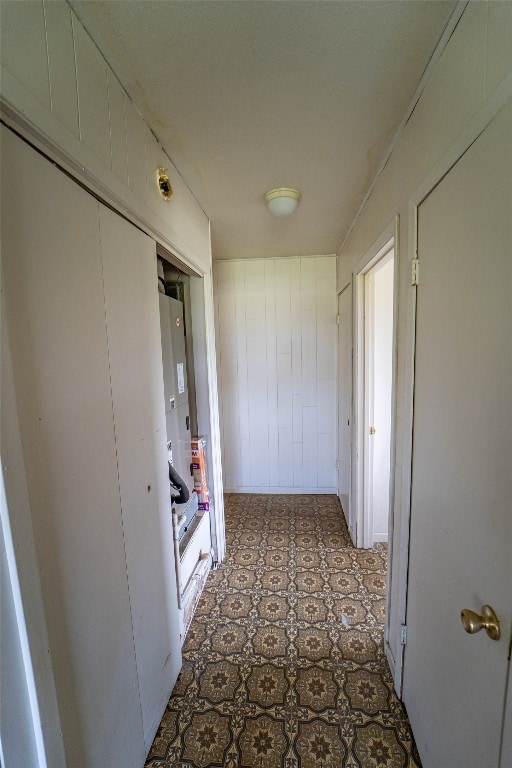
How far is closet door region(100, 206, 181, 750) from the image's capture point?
1019 mm

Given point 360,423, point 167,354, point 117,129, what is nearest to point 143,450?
point 167,354

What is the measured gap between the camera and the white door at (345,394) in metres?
2.45

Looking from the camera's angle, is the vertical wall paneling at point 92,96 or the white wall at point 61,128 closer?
the white wall at point 61,128

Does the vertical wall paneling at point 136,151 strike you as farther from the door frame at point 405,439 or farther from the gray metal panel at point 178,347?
the door frame at point 405,439

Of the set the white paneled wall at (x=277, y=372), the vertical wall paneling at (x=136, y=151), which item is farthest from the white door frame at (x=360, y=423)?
the vertical wall paneling at (x=136, y=151)

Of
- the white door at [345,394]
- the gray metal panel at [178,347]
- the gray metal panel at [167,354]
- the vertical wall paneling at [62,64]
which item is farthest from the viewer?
the white door at [345,394]

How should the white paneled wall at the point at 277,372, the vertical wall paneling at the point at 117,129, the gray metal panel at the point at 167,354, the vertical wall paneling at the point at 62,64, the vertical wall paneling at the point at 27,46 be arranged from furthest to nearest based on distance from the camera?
the white paneled wall at the point at 277,372 < the gray metal panel at the point at 167,354 < the vertical wall paneling at the point at 117,129 < the vertical wall paneling at the point at 62,64 < the vertical wall paneling at the point at 27,46

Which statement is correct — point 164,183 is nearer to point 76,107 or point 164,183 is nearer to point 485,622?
point 76,107

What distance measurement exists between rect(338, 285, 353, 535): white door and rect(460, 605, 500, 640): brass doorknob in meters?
1.80

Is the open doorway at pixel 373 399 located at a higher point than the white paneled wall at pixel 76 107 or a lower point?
lower

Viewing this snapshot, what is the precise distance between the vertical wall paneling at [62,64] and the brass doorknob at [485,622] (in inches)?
59.3

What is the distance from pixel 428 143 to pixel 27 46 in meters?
1.12

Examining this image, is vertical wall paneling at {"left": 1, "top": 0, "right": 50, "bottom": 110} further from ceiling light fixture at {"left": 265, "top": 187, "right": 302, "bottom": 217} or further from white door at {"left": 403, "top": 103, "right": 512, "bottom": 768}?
ceiling light fixture at {"left": 265, "top": 187, "right": 302, "bottom": 217}

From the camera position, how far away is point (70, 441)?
79cm
